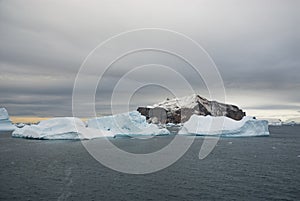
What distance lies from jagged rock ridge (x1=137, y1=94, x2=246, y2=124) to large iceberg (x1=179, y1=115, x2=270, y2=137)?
3335 inches

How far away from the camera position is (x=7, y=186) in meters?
15.2

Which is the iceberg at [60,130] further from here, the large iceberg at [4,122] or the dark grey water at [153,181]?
A: the large iceberg at [4,122]

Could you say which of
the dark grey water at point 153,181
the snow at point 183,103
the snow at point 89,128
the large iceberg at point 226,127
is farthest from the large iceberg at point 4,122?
the snow at point 183,103

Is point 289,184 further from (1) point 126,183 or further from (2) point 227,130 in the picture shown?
(2) point 227,130

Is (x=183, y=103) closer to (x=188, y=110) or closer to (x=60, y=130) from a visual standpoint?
(x=188, y=110)

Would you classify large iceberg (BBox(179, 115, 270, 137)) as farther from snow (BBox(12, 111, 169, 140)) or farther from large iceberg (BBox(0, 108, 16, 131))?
large iceberg (BBox(0, 108, 16, 131))

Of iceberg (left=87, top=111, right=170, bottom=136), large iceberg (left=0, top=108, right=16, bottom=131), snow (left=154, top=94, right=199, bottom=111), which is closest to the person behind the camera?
iceberg (left=87, top=111, right=170, bottom=136)

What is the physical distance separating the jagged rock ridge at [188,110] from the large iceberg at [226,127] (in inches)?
3335

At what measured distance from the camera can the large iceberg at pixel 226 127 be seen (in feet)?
176

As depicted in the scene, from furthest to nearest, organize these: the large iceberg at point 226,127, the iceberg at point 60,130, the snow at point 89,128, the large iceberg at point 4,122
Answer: the large iceberg at point 4,122 → the large iceberg at point 226,127 → the snow at point 89,128 → the iceberg at point 60,130

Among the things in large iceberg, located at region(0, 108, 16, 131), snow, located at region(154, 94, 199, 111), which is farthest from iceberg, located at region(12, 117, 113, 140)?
snow, located at region(154, 94, 199, 111)

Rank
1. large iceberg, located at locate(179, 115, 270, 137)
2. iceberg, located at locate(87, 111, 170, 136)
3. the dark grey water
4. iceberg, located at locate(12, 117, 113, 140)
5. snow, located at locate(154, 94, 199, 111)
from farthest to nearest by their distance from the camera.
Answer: snow, located at locate(154, 94, 199, 111) → large iceberg, located at locate(179, 115, 270, 137) → iceberg, located at locate(87, 111, 170, 136) → iceberg, located at locate(12, 117, 113, 140) → the dark grey water

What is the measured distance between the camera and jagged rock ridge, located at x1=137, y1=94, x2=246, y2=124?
472 ft

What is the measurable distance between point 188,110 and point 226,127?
317 feet
